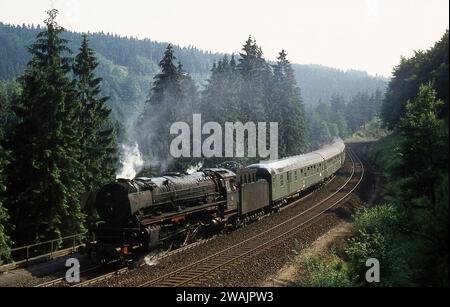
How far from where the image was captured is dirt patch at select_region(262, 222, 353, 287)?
1474cm

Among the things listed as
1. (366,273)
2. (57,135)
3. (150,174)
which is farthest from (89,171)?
(366,273)

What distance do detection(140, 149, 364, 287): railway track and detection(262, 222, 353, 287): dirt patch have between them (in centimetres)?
172

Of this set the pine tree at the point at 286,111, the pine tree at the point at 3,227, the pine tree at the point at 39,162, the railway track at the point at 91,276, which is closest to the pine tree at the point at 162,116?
the pine tree at the point at 39,162

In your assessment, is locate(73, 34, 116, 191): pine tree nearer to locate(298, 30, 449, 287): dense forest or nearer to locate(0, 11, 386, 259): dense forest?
locate(0, 11, 386, 259): dense forest

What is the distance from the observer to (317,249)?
747 inches

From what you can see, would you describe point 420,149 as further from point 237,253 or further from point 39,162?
point 39,162

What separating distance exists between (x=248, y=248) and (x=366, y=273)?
6.52m

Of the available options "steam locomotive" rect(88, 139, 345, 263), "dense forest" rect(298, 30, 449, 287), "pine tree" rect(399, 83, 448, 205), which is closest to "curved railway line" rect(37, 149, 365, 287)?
"steam locomotive" rect(88, 139, 345, 263)

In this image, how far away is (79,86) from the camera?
97.3ft

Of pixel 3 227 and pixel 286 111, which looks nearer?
pixel 3 227

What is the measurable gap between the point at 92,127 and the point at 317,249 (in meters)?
17.8

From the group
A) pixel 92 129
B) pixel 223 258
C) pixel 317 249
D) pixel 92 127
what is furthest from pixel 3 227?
pixel 317 249

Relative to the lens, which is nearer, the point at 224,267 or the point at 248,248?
the point at 224,267
